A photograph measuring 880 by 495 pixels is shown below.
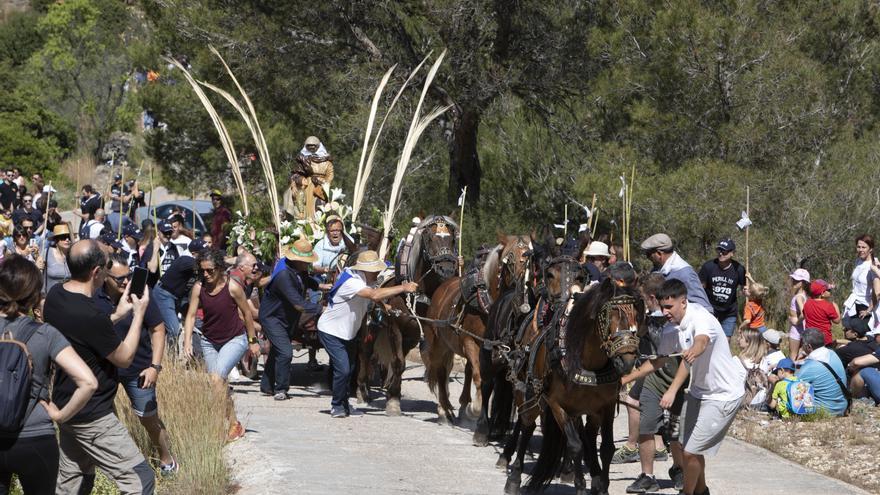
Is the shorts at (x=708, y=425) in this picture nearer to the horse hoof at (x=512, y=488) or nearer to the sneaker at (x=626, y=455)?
the horse hoof at (x=512, y=488)

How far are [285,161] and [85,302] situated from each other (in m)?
16.4

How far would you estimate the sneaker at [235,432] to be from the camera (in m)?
10.8

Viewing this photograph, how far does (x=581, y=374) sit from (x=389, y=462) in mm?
2324

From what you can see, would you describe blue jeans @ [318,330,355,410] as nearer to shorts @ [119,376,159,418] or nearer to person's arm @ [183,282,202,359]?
person's arm @ [183,282,202,359]

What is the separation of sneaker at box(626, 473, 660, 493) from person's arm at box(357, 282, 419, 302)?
9.74 feet

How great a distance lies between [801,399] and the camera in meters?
13.2

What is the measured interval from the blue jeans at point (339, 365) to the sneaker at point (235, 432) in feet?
5.61

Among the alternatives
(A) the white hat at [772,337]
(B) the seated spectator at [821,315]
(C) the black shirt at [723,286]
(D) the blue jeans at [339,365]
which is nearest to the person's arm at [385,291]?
(D) the blue jeans at [339,365]

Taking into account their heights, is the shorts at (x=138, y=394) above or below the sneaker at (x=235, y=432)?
above

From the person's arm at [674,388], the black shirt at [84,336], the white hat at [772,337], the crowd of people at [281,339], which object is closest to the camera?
the crowd of people at [281,339]

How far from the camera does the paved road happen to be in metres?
9.63

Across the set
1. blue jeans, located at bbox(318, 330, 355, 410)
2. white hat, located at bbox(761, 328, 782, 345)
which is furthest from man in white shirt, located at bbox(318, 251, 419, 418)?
white hat, located at bbox(761, 328, 782, 345)

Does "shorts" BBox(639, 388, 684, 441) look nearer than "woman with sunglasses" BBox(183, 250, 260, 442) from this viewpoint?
Yes

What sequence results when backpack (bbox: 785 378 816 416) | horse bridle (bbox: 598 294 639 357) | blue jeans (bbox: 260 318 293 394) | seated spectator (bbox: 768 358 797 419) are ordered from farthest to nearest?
blue jeans (bbox: 260 318 293 394) < seated spectator (bbox: 768 358 797 419) < backpack (bbox: 785 378 816 416) < horse bridle (bbox: 598 294 639 357)
